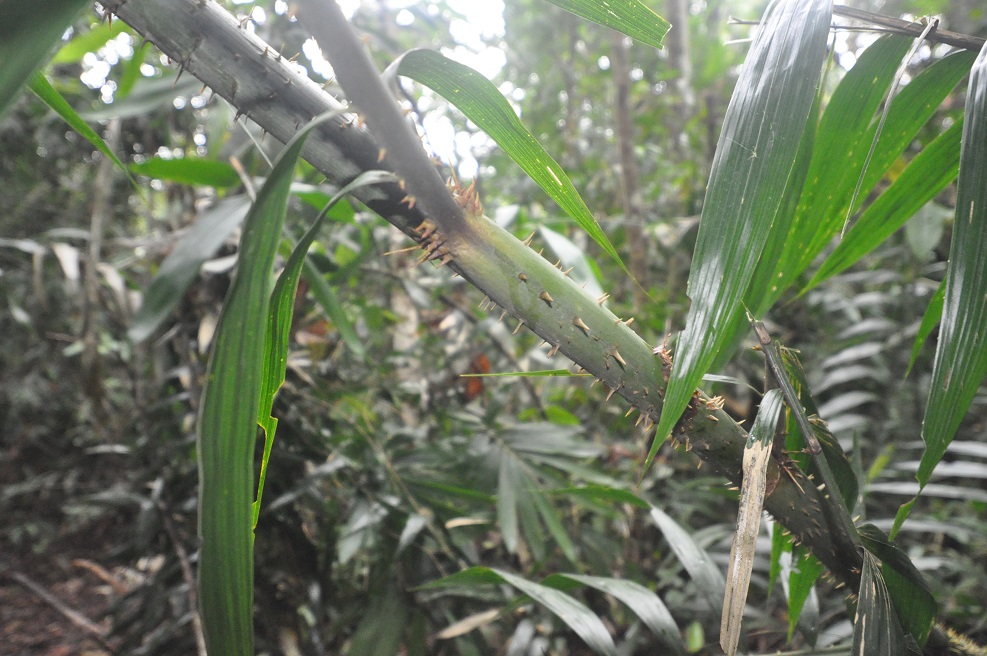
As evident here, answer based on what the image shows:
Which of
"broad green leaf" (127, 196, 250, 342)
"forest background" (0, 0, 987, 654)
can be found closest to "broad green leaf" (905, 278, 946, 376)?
"forest background" (0, 0, 987, 654)

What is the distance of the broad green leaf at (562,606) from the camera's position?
0.45 m

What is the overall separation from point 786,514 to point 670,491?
0.73 m

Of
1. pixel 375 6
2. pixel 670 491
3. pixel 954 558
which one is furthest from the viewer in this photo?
pixel 375 6

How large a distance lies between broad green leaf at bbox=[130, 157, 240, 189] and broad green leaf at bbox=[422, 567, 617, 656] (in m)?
0.55

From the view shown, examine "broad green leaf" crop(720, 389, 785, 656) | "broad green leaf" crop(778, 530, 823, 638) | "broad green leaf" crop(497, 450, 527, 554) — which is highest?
"broad green leaf" crop(720, 389, 785, 656)

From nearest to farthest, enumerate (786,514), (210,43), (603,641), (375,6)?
(210,43) < (786,514) < (603,641) < (375,6)

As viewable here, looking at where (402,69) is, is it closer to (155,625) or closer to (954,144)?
(954,144)

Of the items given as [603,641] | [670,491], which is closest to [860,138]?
[603,641]

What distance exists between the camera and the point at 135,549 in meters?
0.80

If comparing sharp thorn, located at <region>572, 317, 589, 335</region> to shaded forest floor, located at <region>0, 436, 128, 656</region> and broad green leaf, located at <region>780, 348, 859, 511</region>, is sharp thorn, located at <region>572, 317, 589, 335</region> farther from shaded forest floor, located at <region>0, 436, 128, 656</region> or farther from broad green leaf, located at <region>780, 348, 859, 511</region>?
shaded forest floor, located at <region>0, 436, 128, 656</region>

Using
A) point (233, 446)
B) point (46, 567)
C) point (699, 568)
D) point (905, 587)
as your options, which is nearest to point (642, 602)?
point (699, 568)

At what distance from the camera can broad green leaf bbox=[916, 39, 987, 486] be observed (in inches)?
9.6

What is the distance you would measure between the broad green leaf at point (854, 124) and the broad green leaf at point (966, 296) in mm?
88

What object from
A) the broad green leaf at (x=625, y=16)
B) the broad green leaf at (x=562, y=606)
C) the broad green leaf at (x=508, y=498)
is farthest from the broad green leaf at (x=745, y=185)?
the broad green leaf at (x=508, y=498)
